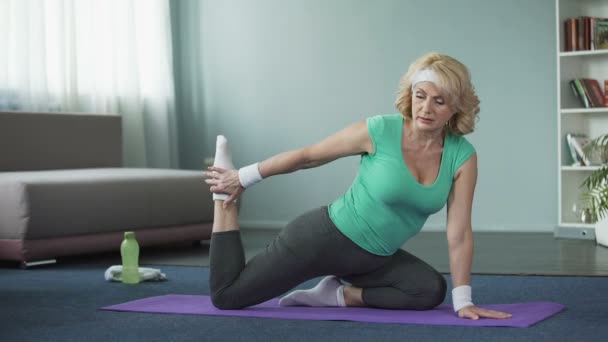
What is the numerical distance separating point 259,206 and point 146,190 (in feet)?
5.49

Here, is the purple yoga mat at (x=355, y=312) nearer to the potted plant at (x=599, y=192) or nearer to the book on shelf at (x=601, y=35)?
the potted plant at (x=599, y=192)

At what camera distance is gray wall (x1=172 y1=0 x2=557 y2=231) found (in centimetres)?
529

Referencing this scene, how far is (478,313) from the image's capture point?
2.44 metres

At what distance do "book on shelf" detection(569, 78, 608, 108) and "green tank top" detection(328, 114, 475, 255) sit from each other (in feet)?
8.59

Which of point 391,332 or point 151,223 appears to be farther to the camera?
point 151,223

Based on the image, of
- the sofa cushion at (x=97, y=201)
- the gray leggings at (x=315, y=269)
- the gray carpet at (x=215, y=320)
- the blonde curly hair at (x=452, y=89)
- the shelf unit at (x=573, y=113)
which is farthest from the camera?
the shelf unit at (x=573, y=113)

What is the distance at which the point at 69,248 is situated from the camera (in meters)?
4.23

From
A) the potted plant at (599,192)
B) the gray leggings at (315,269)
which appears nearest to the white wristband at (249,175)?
the gray leggings at (315,269)

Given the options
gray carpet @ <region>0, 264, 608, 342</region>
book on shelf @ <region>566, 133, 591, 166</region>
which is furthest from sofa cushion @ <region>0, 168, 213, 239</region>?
book on shelf @ <region>566, 133, 591, 166</region>

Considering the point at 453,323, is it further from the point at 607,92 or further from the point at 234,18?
the point at 234,18

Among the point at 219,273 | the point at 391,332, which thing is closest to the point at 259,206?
the point at 219,273

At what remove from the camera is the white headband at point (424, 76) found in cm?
241

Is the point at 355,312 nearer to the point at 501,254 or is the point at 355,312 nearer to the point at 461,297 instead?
the point at 461,297

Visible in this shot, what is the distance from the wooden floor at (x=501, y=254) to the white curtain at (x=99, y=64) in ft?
4.03
